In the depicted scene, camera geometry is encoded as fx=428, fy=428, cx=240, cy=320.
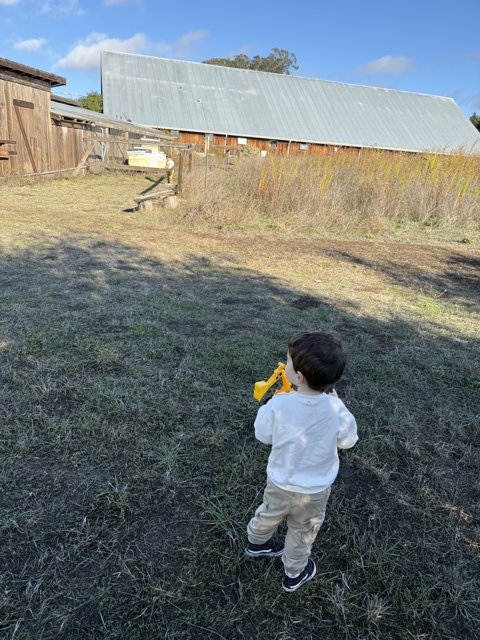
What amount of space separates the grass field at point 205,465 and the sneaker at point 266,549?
0.04 m

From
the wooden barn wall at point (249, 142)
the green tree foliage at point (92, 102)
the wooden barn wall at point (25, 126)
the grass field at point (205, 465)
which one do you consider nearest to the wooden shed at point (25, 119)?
the wooden barn wall at point (25, 126)

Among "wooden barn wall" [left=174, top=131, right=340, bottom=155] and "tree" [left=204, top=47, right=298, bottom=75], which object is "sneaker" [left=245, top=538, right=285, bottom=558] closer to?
"wooden barn wall" [left=174, top=131, right=340, bottom=155]

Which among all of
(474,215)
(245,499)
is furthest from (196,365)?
(474,215)

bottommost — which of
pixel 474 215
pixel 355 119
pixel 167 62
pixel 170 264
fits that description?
pixel 170 264

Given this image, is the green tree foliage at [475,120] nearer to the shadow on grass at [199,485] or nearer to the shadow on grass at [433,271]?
the shadow on grass at [433,271]

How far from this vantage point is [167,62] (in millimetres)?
31047

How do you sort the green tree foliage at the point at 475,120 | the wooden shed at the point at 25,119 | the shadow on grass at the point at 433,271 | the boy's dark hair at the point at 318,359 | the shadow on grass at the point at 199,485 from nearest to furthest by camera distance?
the boy's dark hair at the point at 318,359 < the shadow on grass at the point at 199,485 < the shadow on grass at the point at 433,271 < the wooden shed at the point at 25,119 < the green tree foliage at the point at 475,120

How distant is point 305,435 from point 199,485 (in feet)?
2.81

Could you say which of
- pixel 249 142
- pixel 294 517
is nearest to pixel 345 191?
pixel 294 517

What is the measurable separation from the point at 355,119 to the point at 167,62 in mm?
14386

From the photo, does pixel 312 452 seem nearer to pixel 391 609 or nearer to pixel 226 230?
pixel 391 609

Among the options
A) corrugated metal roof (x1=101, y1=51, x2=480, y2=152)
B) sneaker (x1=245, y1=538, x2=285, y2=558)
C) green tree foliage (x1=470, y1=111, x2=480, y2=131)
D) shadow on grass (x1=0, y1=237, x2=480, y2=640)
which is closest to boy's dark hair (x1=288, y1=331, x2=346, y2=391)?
sneaker (x1=245, y1=538, x2=285, y2=558)

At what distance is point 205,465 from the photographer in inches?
87.0

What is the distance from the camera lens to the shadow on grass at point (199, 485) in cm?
155
